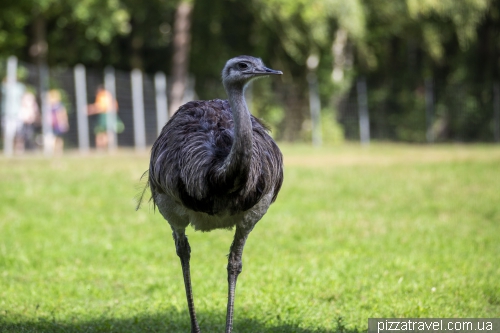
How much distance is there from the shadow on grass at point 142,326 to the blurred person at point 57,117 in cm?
1577

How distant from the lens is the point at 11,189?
13781 mm

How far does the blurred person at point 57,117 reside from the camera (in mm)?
21969

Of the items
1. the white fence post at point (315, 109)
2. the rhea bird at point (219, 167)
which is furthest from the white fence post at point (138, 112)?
the rhea bird at point (219, 167)

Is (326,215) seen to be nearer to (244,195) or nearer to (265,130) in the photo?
(265,130)

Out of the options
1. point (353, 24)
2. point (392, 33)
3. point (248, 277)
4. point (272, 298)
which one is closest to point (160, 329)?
point (272, 298)

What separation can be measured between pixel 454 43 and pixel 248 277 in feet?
92.9

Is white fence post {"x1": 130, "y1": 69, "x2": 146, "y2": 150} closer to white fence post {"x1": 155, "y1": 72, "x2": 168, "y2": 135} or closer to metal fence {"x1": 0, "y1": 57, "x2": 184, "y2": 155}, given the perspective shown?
metal fence {"x1": 0, "y1": 57, "x2": 184, "y2": 155}

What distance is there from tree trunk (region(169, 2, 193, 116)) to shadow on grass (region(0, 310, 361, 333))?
21069 millimetres

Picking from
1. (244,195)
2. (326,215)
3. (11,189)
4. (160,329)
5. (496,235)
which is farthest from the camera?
(11,189)

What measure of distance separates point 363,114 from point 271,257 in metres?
22.1

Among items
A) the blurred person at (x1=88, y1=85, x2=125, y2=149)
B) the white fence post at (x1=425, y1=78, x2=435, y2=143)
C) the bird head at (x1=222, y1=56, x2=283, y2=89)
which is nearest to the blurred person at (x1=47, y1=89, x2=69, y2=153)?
the blurred person at (x1=88, y1=85, x2=125, y2=149)

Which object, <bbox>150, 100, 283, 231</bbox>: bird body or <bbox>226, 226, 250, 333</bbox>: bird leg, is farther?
<bbox>226, 226, 250, 333</bbox>: bird leg

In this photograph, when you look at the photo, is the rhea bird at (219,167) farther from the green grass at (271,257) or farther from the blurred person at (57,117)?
the blurred person at (57,117)

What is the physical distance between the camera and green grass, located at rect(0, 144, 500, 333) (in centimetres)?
718
